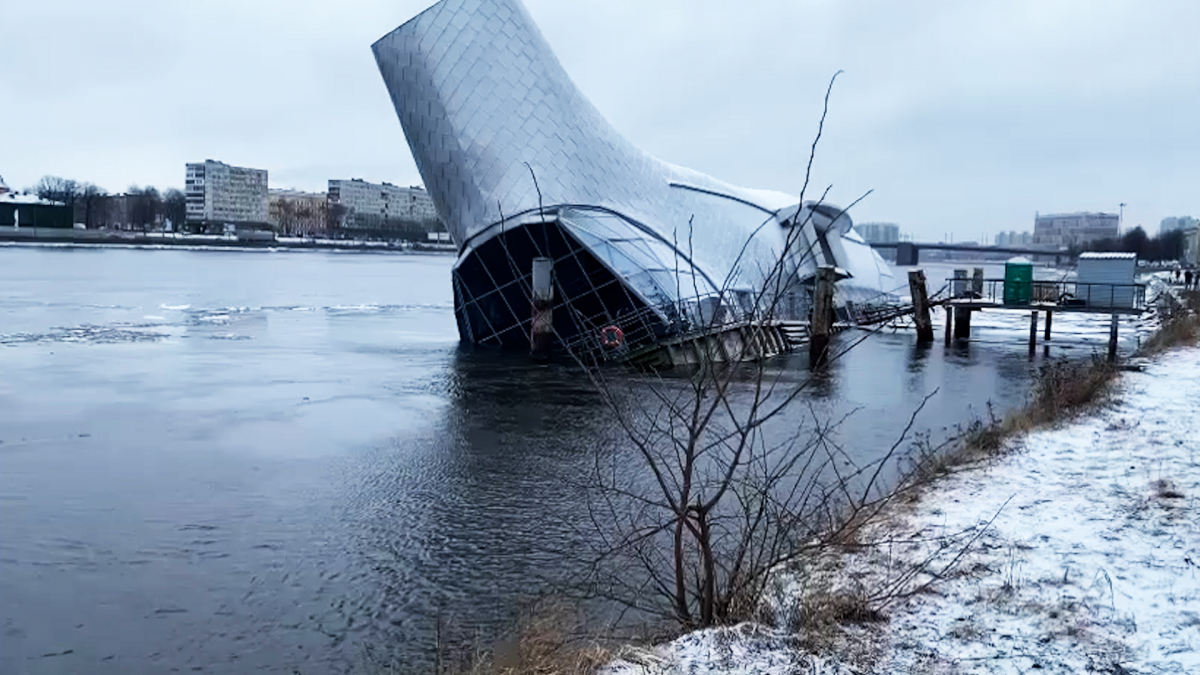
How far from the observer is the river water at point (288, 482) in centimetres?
748

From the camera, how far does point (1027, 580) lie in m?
6.80

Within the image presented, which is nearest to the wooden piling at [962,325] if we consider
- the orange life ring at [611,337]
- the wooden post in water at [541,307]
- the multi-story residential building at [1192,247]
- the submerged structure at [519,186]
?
the submerged structure at [519,186]

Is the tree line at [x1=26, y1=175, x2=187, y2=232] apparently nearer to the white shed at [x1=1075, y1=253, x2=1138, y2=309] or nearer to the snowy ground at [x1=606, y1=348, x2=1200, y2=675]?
the white shed at [x1=1075, y1=253, x2=1138, y2=309]

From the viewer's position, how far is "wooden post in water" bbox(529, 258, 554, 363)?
2445cm

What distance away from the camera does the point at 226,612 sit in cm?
773

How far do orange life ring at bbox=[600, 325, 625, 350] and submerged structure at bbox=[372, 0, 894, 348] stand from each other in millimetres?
540

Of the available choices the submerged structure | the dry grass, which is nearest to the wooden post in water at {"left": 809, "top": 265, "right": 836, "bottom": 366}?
the submerged structure

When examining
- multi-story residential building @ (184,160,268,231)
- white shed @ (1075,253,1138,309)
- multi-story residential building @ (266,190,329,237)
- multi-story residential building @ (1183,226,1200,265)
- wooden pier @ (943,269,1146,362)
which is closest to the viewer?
wooden pier @ (943,269,1146,362)

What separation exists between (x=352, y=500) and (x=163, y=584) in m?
2.84

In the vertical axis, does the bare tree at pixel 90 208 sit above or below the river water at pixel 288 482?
above

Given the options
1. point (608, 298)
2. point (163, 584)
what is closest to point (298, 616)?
point (163, 584)

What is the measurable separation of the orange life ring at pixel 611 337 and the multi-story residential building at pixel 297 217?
137518mm

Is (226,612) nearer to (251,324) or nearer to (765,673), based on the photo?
(765,673)

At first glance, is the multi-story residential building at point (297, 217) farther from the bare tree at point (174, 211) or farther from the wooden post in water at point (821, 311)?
the wooden post in water at point (821, 311)
